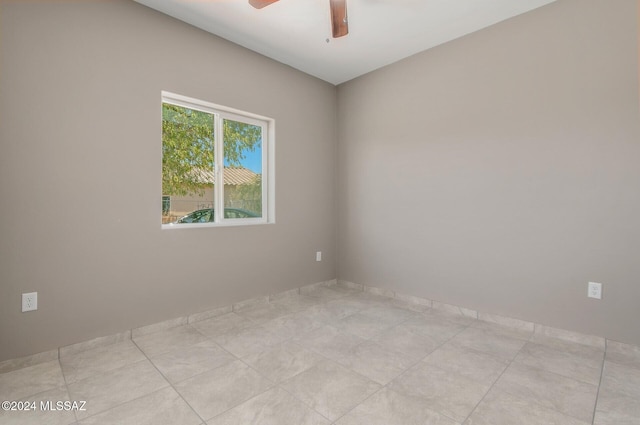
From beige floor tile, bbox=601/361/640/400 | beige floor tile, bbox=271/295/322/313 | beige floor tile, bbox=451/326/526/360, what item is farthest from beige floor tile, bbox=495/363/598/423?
beige floor tile, bbox=271/295/322/313

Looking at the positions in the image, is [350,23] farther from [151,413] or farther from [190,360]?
[151,413]

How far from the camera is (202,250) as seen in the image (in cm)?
281

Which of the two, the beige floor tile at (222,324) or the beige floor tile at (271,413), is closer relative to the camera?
the beige floor tile at (271,413)

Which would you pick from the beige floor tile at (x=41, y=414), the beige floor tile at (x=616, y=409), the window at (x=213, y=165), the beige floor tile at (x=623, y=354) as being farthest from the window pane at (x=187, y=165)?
the beige floor tile at (x=623, y=354)

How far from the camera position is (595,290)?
2.28 meters

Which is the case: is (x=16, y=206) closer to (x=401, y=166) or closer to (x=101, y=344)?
(x=101, y=344)

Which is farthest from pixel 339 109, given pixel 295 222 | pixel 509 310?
pixel 509 310

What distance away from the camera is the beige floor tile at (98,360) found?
1.90 meters

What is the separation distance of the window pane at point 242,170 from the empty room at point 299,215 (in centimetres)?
2

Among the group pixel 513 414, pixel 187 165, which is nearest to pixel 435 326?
pixel 513 414

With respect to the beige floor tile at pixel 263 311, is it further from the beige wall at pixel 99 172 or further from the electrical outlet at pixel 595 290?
the electrical outlet at pixel 595 290

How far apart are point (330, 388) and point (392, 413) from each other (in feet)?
1.18

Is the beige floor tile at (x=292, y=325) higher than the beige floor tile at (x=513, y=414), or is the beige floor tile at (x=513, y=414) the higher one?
the beige floor tile at (x=292, y=325)

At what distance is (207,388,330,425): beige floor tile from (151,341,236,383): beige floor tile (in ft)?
1.55
